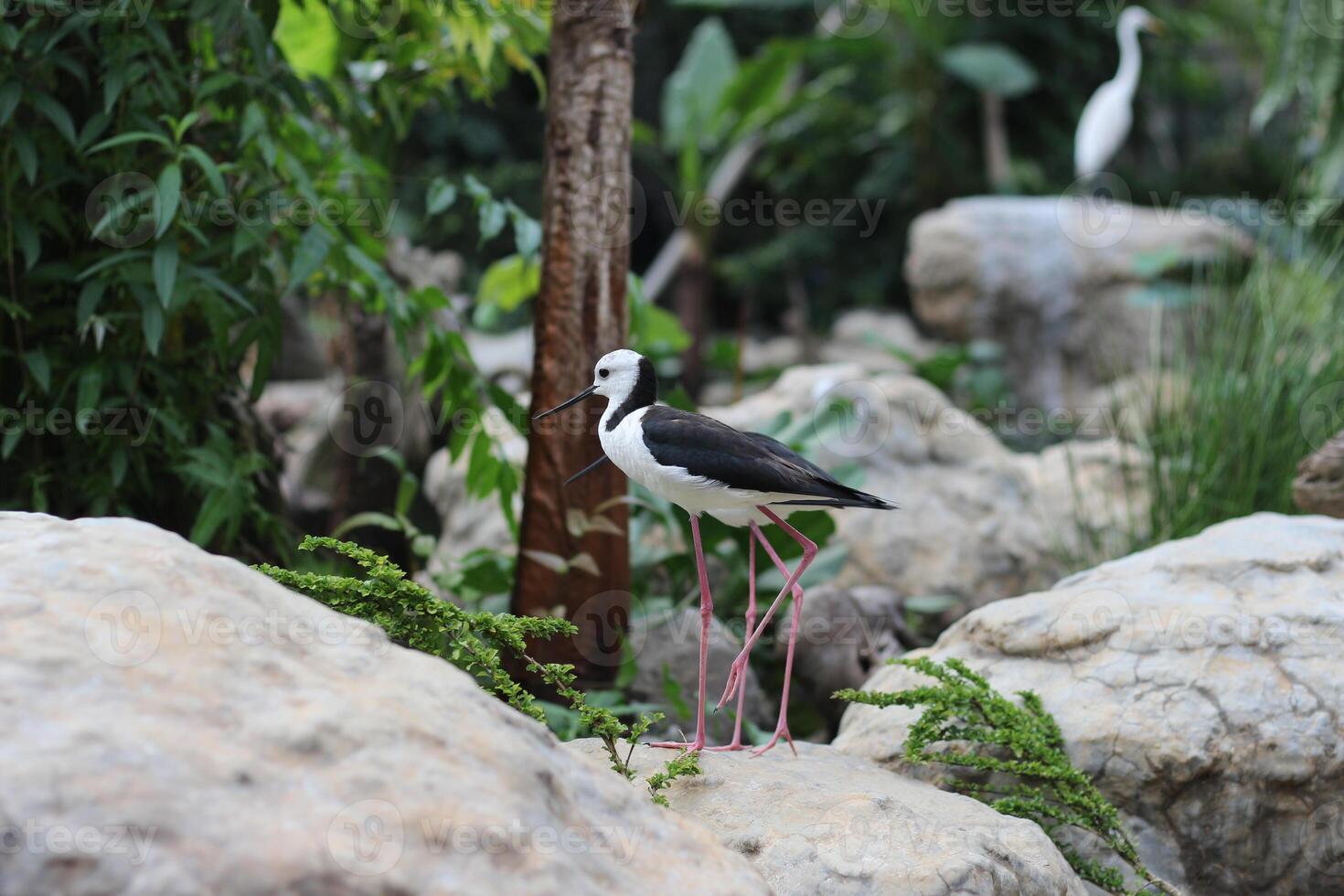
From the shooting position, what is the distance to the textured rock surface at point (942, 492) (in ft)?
18.6

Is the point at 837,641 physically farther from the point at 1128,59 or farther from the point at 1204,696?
the point at 1128,59

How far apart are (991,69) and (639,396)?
9941mm

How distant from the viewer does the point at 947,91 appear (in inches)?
516

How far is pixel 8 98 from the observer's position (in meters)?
3.27

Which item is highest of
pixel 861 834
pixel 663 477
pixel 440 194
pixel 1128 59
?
pixel 1128 59

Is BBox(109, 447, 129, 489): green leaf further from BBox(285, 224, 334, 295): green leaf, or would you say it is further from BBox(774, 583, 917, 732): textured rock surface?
BBox(774, 583, 917, 732): textured rock surface

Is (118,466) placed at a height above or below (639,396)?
below

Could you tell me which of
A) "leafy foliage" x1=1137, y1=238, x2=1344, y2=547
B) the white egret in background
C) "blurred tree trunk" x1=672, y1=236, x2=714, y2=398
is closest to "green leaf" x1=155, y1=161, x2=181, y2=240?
"leafy foliage" x1=1137, y1=238, x2=1344, y2=547

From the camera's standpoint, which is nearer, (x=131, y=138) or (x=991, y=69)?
(x=131, y=138)

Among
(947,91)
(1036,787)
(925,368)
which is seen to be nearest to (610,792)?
(1036,787)

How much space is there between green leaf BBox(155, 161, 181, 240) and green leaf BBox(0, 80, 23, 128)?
44cm

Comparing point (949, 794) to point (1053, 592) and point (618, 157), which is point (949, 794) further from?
point (618, 157)

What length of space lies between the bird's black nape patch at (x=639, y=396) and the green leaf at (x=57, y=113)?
1775 mm

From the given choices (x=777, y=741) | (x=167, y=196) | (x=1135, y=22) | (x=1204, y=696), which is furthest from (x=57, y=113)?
(x=1135, y=22)
